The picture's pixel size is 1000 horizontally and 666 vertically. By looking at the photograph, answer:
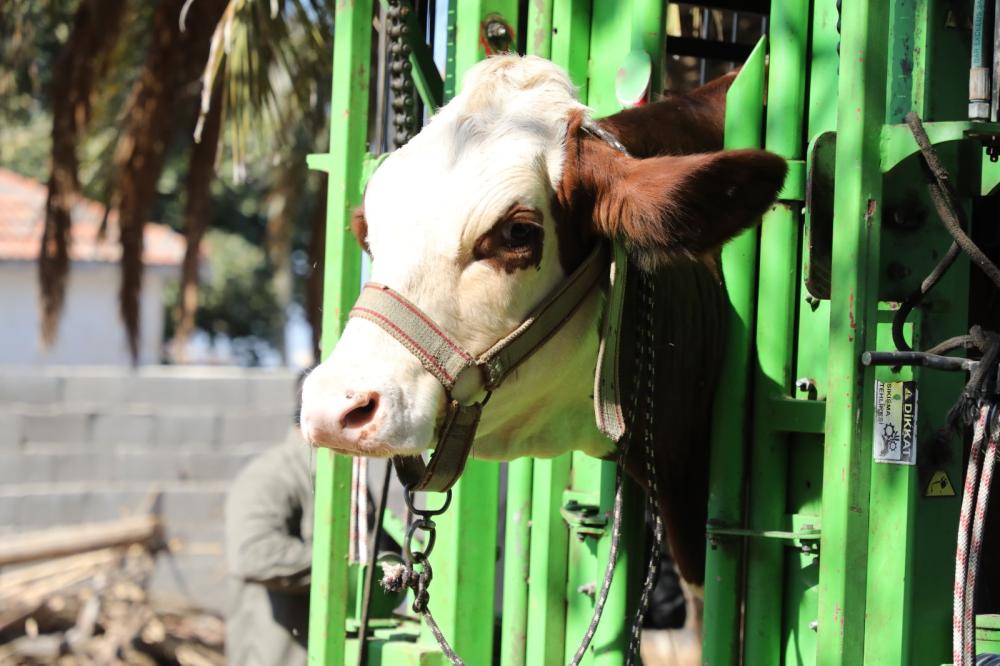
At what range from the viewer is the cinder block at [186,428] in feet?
36.6

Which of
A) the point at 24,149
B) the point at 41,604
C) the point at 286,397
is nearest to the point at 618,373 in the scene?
the point at 41,604

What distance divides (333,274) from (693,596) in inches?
51.0

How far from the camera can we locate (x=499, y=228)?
8.32 ft

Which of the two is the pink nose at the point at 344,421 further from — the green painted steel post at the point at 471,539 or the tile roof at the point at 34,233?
the tile roof at the point at 34,233

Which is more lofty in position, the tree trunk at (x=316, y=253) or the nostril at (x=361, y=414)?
the tree trunk at (x=316, y=253)

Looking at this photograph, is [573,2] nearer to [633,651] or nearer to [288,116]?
[633,651]

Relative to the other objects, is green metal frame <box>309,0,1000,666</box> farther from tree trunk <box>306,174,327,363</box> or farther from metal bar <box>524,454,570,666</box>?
tree trunk <box>306,174,327,363</box>

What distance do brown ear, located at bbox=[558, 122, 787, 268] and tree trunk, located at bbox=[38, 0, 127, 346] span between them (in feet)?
19.6

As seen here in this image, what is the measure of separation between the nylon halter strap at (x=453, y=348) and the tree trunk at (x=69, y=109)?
19.7ft

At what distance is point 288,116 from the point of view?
8305mm

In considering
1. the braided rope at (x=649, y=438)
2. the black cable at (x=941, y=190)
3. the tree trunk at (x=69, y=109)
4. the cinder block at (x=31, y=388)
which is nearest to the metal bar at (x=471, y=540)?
the braided rope at (x=649, y=438)

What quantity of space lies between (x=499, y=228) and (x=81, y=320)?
854 inches

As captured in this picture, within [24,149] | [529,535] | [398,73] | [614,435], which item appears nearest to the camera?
[614,435]

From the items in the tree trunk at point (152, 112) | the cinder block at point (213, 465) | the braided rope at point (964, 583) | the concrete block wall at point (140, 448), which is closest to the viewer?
the braided rope at point (964, 583)
